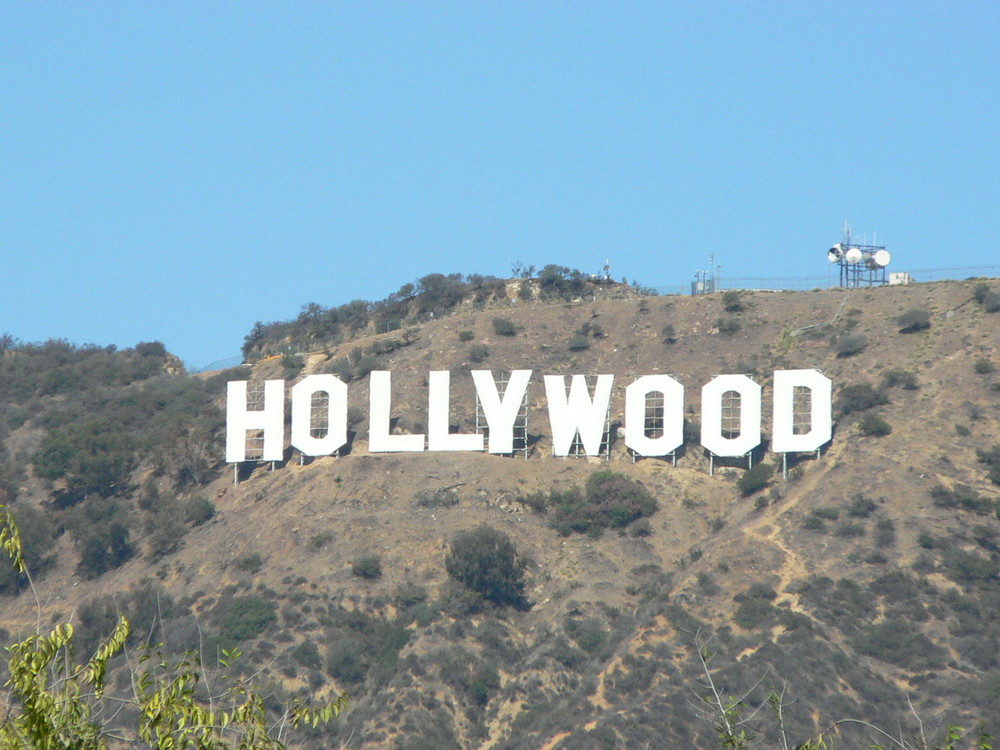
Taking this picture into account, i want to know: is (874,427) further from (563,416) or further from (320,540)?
(320,540)

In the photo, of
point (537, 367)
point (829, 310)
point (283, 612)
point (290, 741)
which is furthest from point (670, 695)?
point (829, 310)

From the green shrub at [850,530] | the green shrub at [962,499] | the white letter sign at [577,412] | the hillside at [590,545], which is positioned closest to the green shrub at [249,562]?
the hillside at [590,545]

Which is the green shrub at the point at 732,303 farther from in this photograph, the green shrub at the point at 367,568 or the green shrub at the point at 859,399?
the green shrub at the point at 367,568

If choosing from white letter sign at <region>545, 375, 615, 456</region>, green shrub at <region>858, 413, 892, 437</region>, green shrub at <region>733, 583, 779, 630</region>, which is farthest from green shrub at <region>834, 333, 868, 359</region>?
green shrub at <region>733, 583, 779, 630</region>

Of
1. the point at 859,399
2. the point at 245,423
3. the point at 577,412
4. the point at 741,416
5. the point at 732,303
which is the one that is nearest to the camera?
the point at 741,416

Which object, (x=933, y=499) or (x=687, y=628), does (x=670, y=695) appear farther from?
(x=933, y=499)

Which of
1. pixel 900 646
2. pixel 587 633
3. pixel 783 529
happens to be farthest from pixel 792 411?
pixel 587 633
